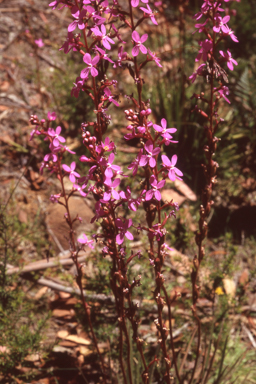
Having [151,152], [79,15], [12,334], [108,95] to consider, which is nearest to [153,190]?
[151,152]

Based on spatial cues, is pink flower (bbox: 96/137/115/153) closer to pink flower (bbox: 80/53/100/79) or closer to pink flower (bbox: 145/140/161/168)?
pink flower (bbox: 145/140/161/168)

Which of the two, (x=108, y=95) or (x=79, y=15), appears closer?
(x=79, y=15)

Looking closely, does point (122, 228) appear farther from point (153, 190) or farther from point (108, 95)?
point (108, 95)

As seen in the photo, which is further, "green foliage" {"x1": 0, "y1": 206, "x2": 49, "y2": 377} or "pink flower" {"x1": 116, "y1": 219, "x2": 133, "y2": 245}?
"green foliage" {"x1": 0, "y1": 206, "x2": 49, "y2": 377}

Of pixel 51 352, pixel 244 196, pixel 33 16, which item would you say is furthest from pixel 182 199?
pixel 33 16

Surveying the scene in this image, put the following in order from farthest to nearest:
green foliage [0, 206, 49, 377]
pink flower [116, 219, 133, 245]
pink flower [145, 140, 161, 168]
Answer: green foliage [0, 206, 49, 377]
pink flower [116, 219, 133, 245]
pink flower [145, 140, 161, 168]

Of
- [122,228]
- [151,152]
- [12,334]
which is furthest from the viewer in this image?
[12,334]

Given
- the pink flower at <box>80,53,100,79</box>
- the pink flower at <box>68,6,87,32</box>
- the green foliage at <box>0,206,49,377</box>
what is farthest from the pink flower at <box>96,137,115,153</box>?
the green foliage at <box>0,206,49,377</box>

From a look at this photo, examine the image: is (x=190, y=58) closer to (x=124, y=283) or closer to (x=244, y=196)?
(x=244, y=196)

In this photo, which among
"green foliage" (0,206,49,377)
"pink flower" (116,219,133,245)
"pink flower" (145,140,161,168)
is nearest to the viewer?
"pink flower" (145,140,161,168)

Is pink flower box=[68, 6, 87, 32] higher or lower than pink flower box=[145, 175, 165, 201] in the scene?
higher

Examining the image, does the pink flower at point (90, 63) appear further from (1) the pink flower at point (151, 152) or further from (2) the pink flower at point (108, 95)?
(1) the pink flower at point (151, 152)
